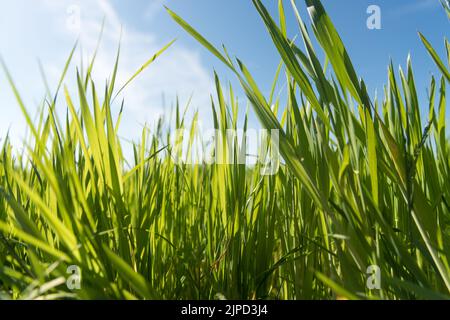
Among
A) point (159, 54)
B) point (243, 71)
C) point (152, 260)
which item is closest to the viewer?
point (243, 71)

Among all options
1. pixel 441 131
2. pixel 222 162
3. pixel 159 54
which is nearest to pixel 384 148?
pixel 441 131

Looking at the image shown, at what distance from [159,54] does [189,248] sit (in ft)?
1.23

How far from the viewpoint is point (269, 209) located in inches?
27.1

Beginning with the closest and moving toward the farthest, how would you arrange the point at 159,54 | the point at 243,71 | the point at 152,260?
1. the point at 243,71
2. the point at 152,260
3. the point at 159,54

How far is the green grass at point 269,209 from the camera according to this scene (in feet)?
1.35

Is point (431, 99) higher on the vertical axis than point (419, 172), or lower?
higher

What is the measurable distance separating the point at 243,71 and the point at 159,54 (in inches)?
10.8

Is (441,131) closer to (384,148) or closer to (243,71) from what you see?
(384,148)

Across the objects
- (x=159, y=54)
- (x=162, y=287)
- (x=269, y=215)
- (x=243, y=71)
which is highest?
(x=159, y=54)

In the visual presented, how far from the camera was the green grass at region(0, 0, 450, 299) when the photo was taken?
1.35 feet

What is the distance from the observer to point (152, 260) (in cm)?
62

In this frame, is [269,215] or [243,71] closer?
[243,71]

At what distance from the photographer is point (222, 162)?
2.30ft

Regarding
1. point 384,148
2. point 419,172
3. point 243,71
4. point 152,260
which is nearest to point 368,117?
point 384,148
